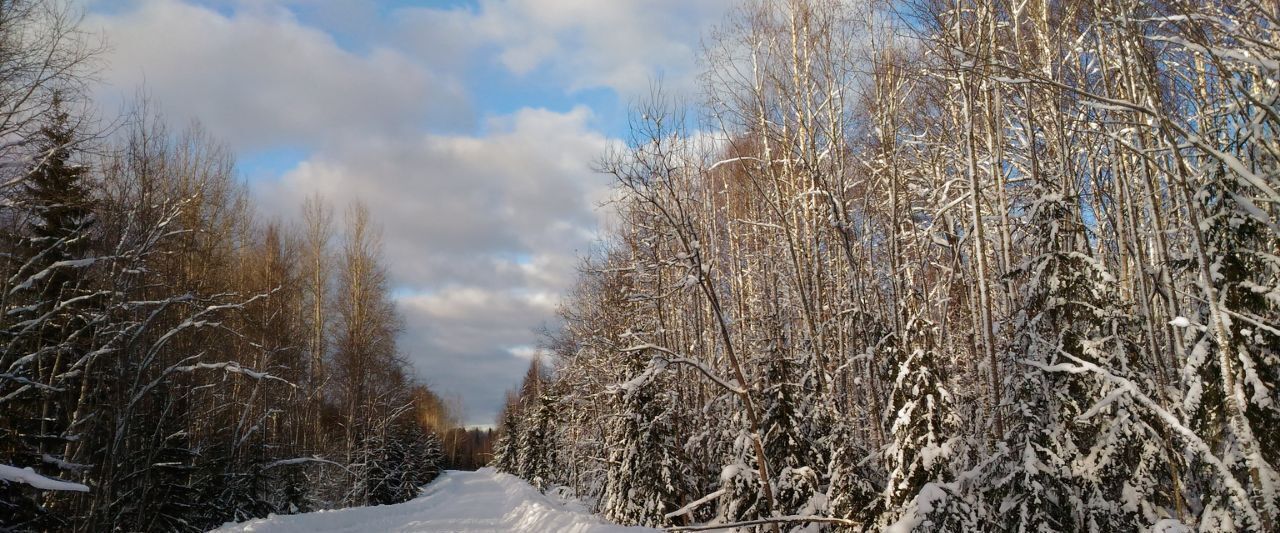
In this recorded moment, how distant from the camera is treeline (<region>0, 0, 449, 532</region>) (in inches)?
390

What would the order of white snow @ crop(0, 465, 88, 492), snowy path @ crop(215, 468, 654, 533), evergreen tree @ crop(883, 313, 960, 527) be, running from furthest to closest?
snowy path @ crop(215, 468, 654, 533)
evergreen tree @ crop(883, 313, 960, 527)
white snow @ crop(0, 465, 88, 492)

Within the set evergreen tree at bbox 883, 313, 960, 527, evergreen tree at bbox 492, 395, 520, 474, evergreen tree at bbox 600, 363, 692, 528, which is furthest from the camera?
evergreen tree at bbox 492, 395, 520, 474

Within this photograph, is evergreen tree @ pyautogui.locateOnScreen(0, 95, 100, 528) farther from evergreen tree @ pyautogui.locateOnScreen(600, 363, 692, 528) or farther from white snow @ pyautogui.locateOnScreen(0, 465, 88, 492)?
evergreen tree @ pyautogui.locateOnScreen(600, 363, 692, 528)

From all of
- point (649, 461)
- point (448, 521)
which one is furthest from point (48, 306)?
point (649, 461)

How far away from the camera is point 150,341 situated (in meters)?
14.2

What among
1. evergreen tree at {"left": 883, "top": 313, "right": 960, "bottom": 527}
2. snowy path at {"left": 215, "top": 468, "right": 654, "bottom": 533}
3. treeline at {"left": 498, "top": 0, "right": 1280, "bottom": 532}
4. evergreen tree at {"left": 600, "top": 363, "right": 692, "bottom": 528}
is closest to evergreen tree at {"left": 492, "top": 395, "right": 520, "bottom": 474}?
snowy path at {"left": 215, "top": 468, "right": 654, "bottom": 533}

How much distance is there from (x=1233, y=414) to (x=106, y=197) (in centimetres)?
1475

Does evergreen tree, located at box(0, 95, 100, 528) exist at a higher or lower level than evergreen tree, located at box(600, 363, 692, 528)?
higher

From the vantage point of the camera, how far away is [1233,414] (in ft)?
16.0

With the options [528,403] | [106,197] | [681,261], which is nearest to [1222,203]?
[681,261]

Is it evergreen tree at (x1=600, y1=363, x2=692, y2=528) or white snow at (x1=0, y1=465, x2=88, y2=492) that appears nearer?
white snow at (x1=0, y1=465, x2=88, y2=492)

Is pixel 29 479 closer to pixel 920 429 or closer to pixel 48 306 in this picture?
pixel 920 429

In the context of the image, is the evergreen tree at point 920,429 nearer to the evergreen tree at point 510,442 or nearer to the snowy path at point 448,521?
the snowy path at point 448,521

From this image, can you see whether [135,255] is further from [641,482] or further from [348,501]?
[348,501]
